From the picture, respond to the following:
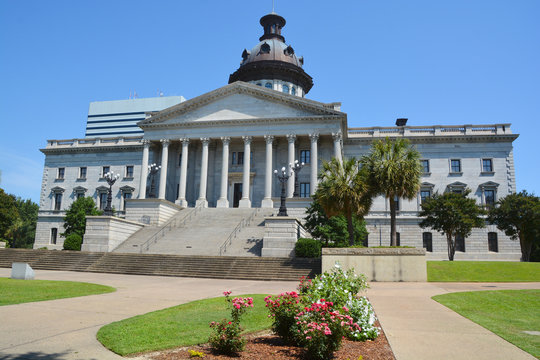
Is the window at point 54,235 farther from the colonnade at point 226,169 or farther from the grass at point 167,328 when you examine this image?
the grass at point 167,328

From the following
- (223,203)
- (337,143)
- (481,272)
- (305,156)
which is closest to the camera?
(481,272)

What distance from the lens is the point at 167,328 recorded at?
8.72 m

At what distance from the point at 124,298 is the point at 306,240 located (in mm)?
16288

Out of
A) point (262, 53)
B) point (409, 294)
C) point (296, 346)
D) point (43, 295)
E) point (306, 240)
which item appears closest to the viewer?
point (296, 346)

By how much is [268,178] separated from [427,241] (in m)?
20.4

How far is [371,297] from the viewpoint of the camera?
14.9 meters

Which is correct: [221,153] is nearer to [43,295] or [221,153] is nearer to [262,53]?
[262,53]

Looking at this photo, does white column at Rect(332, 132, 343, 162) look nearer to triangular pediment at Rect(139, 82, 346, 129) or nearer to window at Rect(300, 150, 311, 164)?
triangular pediment at Rect(139, 82, 346, 129)

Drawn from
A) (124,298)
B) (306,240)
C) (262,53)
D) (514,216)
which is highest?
(262,53)

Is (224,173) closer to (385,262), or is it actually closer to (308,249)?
(308,249)

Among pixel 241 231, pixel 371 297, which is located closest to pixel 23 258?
pixel 241 231

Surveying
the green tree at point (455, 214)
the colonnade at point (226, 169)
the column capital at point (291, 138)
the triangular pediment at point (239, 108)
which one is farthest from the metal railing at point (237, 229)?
the green tree at point (455, 214)

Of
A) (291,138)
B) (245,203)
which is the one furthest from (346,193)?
(291,138)

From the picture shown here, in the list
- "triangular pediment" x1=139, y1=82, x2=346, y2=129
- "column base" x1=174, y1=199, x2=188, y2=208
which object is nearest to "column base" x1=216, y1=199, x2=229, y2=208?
"column base" x1=174, y1=199, x2=188, y2=208
